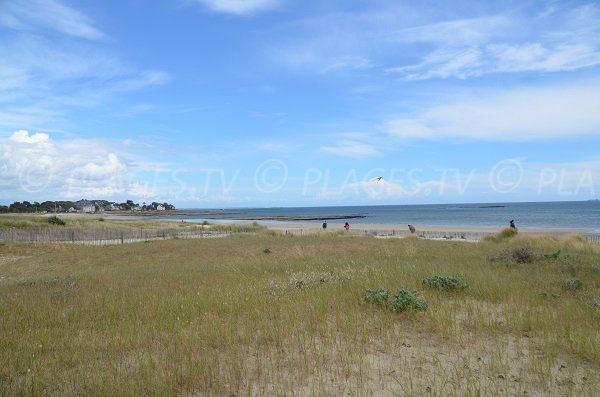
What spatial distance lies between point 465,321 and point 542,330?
40.2 inches

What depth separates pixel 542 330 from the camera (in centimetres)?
620

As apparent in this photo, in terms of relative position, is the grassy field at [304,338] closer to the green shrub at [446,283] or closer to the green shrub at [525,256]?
the green shrub at [446,283]

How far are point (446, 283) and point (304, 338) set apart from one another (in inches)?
173

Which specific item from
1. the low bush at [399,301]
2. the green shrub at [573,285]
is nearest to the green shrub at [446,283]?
the low bush at [399,301]

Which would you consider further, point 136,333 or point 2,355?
point 136,333

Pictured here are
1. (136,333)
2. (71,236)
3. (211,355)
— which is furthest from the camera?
(71,236)

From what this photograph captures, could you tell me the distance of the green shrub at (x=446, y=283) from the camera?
8.87m

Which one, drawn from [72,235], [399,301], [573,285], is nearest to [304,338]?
[399,301]

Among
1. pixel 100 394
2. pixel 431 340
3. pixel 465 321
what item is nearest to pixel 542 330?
pixel 465 321

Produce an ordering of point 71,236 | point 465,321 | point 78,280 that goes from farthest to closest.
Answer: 1. point 71,236
2. point 78,280
3. point 465,321

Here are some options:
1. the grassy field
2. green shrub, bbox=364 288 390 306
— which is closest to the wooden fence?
the grassy field

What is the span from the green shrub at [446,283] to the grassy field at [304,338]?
119 millimetres

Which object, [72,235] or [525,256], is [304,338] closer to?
[525,256]

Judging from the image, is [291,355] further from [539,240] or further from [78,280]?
[539,240]
